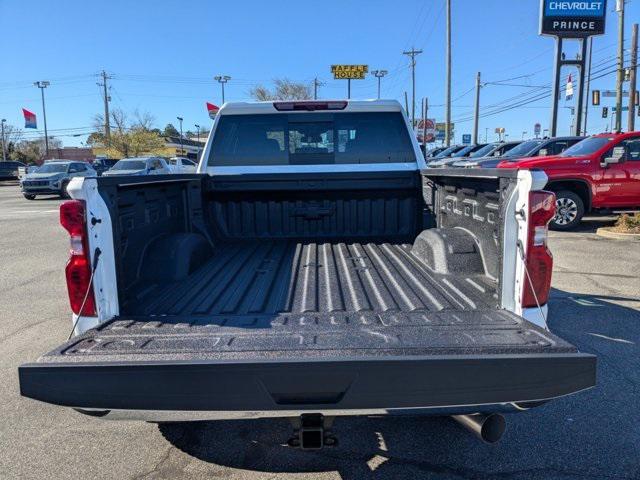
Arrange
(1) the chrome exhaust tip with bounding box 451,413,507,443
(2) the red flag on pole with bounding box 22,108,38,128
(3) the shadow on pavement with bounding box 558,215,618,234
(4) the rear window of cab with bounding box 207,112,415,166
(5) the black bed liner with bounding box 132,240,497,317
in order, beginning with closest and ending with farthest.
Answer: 1. (1) the chrome exhaust tip with bounding box 451,413,507,443
2. (5) the black bed liner with bounding box 132,240,497,317
3. (4) the rear window of cab with bounding box 207,112,415,166
4. (3) the shadow on pavement with bounding box 558,215,618,234
5. (2) the red flag on pole with bounding box 22,108,38,128

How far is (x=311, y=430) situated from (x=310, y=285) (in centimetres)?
129

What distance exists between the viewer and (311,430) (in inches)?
83.6

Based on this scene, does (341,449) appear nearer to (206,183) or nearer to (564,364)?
(564,364)

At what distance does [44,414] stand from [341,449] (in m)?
2.22

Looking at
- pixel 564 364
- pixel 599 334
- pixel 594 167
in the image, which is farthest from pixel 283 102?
pixel 594 167

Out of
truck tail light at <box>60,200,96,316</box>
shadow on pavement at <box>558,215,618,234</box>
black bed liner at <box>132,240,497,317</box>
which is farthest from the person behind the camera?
shadow on pavement at <box>558,215,618,234</box>

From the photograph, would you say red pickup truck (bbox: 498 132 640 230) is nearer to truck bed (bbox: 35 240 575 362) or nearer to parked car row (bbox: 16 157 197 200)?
truck bed (bbox: 35 240 575 362)

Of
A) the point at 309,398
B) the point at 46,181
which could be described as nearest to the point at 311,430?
the point at 309,398

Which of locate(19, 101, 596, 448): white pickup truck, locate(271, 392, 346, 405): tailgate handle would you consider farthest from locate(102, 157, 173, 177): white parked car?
locate(271, 392, 346, 405): tailgate handle

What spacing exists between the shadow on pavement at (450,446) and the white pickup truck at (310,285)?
0.68 m

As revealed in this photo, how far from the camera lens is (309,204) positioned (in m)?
4.63

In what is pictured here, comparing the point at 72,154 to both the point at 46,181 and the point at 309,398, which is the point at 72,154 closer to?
the point at 46,181

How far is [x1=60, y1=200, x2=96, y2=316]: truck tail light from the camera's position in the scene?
95.8 inches

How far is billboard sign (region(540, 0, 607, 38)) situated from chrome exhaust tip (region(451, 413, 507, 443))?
91.6 ft
